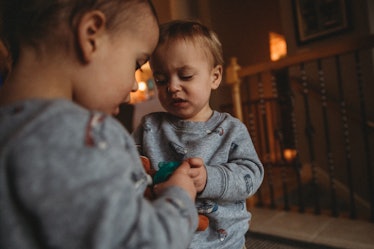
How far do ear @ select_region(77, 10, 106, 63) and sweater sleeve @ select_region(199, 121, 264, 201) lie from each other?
0.35 m

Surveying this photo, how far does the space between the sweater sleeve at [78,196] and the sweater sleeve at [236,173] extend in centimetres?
30

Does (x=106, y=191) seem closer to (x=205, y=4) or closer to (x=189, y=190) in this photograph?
(x=189, y=190)

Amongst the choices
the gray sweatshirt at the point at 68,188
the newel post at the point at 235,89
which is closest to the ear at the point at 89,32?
the gray sweatshirt at the point at 68,188

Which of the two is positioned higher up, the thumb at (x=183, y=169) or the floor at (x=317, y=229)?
the thumb at (x=183, y=169)

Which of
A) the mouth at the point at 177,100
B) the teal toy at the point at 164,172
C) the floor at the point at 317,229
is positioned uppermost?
the mouth at the point at 177,100

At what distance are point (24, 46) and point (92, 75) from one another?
0.40 ft

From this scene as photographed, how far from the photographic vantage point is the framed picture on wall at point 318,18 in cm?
333

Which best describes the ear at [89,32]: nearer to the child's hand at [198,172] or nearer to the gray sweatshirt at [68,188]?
the gray sweatshirt at [68,188]

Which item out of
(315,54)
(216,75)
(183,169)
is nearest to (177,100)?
(216,75)

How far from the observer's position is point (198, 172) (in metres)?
0.63

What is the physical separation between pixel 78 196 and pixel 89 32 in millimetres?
267

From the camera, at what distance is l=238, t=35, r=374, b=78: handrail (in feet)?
6.31

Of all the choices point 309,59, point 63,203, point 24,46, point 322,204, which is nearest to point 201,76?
point 24,46

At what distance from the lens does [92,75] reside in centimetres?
50
